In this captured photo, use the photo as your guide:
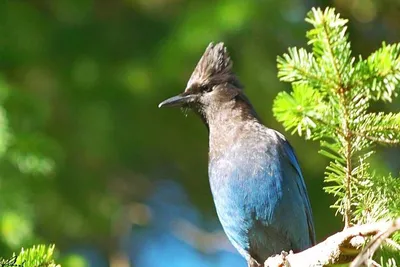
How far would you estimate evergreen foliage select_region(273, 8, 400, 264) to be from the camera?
7.12 ft

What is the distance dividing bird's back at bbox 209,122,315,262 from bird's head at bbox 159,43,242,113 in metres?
0.43

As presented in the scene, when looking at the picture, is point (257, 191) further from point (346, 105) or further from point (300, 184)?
point (346, 105)

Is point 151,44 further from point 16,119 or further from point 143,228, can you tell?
point 16,119

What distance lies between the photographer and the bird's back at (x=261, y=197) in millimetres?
3543

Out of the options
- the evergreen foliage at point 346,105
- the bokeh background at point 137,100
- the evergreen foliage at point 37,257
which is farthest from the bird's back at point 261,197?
the bokeh background at point 137,100

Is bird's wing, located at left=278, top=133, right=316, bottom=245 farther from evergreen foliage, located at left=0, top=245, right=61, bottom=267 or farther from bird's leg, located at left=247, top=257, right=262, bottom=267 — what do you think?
evergreen foliage, located at left=0, top=245, right=61, bottom=267

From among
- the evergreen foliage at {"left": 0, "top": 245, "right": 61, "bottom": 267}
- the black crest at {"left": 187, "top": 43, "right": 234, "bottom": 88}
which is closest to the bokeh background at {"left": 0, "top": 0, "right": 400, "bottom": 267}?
the black crest at {"left": 187, "top": 43, "right": 234, "bottom": 88}

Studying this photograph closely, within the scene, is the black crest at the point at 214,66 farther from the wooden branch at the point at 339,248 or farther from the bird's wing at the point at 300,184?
the wooden branch at the point at 339,248

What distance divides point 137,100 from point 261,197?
10.4ft

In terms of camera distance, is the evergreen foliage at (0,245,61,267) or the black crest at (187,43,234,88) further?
the black crest at (187,43,234,88)

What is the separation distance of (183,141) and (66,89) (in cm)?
107

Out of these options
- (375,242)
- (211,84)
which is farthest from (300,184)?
(375,242)

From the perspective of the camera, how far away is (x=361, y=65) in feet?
7.14

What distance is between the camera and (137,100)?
6574 millimetres
